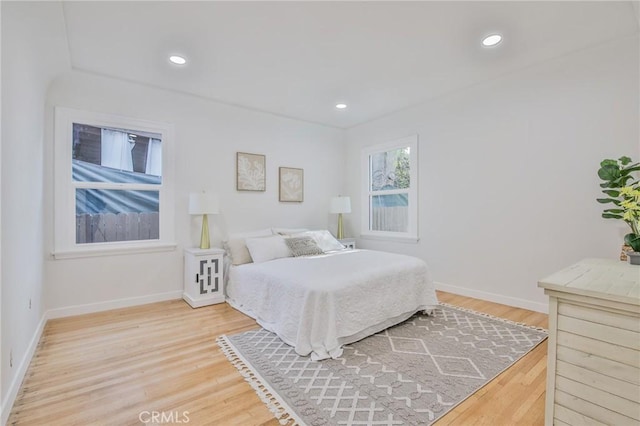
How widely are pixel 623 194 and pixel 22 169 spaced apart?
4.28 m

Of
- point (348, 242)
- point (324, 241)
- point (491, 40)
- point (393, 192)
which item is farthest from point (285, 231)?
point (491, 40)

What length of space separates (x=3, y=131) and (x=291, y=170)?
11.1 ft

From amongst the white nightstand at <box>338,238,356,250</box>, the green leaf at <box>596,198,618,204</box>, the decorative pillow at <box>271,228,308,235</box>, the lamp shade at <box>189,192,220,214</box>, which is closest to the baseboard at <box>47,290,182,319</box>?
the lamp shade at <box>189,192,220,214</box>

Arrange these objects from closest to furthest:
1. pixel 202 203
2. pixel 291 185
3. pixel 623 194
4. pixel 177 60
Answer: pixel 623 194
pixel 177 60
pixel 202 203
pixel 291 185

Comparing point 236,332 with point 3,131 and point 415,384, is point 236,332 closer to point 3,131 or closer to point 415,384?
point 415,384

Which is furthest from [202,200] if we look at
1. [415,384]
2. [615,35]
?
[615,35]

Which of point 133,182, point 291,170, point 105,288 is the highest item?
point 291,170

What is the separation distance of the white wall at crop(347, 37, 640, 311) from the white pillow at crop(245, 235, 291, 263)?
1.93 metres

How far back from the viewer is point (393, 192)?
4723mm

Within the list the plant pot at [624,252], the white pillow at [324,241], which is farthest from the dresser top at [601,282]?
the white pillow at [324,241]

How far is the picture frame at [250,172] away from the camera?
13.9 feet

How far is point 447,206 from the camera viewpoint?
3990 mm

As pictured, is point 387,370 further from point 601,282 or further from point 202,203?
point 202,203

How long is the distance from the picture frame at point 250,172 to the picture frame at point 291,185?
0.30 meters
